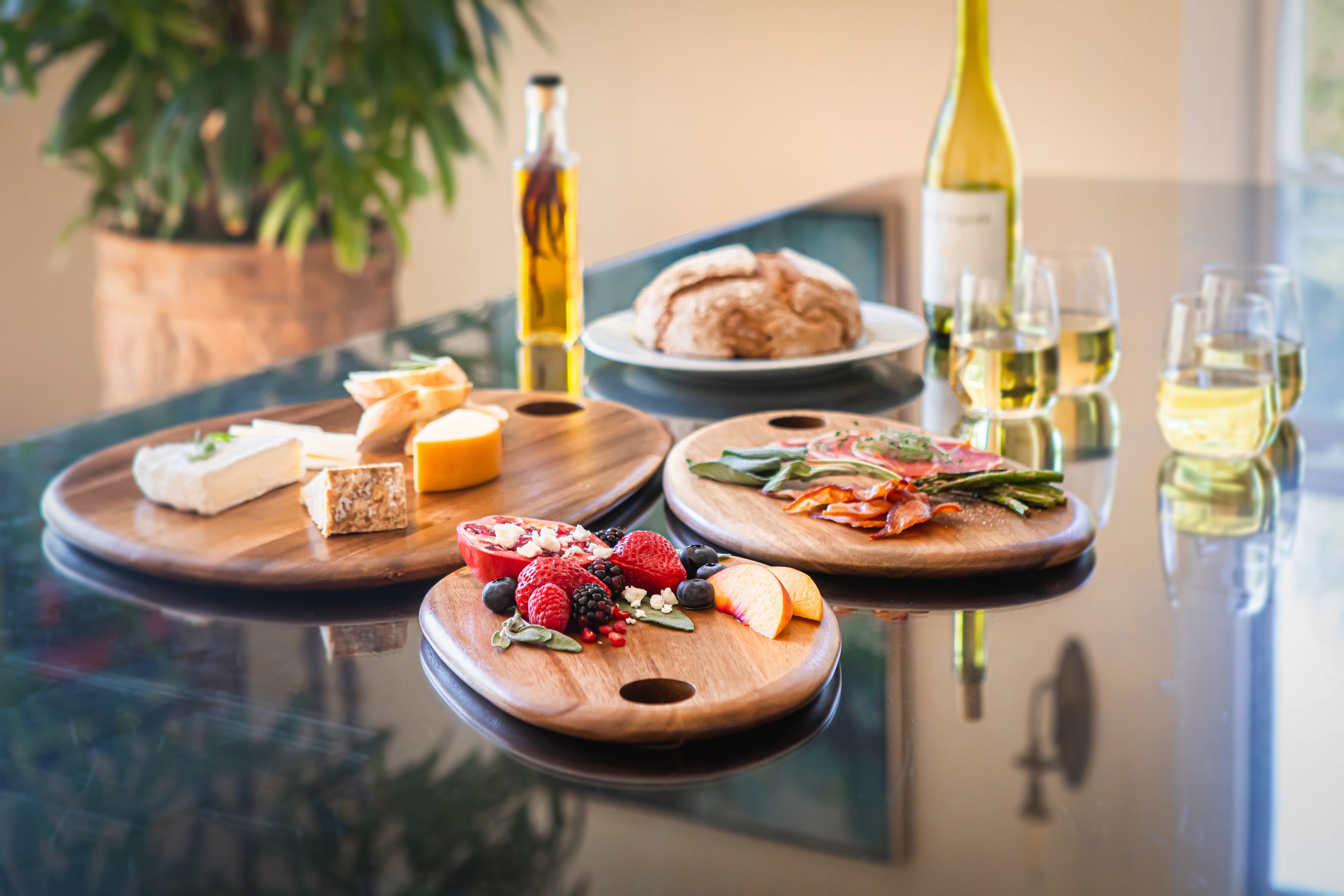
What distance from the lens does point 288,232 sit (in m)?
3.17

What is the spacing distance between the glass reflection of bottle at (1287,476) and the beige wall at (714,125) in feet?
8.88

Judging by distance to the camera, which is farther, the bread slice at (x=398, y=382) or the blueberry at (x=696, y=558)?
the bread slice at (x=398, y=382)

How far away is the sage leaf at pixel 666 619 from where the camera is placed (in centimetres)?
75

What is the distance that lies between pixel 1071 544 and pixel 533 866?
0.48 m

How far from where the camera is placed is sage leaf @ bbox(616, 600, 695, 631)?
0.75 meters

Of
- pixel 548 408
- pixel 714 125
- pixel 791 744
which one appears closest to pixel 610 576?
pixel 791 744

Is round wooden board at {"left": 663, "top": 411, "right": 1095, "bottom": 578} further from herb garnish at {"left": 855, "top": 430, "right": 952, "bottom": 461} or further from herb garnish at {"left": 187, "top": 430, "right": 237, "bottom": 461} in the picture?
herb garnish at {"left": 187, "top": 430, "right": 237, "bottom": 461}

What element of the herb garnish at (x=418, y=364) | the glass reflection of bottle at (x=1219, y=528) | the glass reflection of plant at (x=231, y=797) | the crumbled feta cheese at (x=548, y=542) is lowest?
the glass reflection of plant at (x=231, y=797)

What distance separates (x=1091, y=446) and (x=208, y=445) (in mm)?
749

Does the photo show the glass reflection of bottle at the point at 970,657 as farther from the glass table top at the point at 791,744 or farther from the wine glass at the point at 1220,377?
the wine glass at the point at 1220,377

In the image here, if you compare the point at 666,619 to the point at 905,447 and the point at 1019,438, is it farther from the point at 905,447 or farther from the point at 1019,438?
the point at 1019,438

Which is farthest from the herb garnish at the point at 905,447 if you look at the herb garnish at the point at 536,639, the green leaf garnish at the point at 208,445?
the green leaf garnish at the point at 208,445

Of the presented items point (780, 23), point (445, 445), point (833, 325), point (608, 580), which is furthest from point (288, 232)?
point (608, 580)

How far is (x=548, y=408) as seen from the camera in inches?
50.9
